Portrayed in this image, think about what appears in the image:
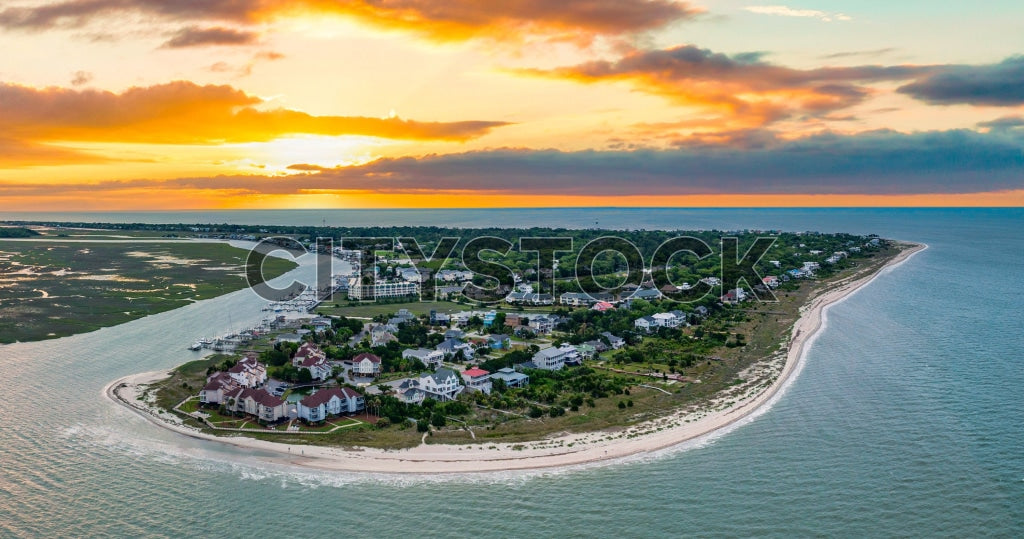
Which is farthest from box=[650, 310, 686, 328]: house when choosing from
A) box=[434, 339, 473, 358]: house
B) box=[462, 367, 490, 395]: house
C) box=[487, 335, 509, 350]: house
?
box=[462, 367, 490, 395]: house

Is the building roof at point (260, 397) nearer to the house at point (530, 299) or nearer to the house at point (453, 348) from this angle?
the house at point (453, 348)

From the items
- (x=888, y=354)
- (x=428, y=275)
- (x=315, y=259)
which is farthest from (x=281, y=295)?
(x=888, y=354)

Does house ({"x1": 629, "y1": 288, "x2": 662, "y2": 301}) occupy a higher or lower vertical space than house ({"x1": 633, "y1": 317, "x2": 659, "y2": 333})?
higher

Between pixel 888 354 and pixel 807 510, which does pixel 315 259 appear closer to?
pixel 888 354

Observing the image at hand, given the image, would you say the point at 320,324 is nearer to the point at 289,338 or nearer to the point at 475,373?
the point at 289,338

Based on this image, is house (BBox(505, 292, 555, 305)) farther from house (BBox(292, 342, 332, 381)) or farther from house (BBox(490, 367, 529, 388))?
house (BBox(490, 367, 529, 388))

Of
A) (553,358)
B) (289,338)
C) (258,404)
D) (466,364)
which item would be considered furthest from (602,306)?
(258,404)
